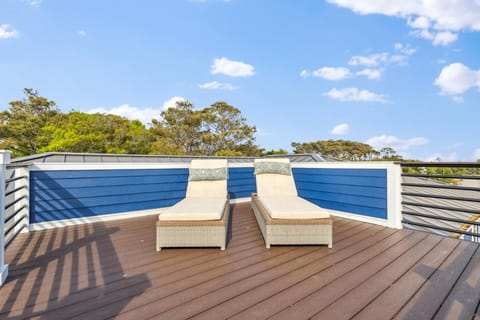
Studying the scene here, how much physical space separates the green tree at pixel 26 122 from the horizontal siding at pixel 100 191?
1610 cm

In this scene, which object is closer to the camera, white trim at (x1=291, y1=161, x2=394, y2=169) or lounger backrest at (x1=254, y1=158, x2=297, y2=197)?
white trim at (x1=291, y1=161, x2=394, y2=169)

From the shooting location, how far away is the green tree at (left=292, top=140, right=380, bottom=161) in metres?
23.8

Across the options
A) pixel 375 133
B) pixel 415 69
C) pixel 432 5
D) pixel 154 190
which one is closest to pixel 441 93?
pixel 415 69

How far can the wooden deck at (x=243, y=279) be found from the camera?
1646 millimetres

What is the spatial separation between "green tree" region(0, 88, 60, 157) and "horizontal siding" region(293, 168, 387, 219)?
18.3 meters

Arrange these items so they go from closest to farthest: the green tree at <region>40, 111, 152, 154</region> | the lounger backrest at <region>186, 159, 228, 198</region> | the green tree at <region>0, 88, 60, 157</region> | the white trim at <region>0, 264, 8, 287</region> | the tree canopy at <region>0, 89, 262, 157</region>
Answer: the white trim at <region>0, 264, 8, 287</region> < the lounger backrest at <region>186, 159, 228, 198</region> < the green tree at <region>40, 111, 152, 154</region> < the green tree at <region>0, 88, 60, 157</region> < the tree canopy at <region>0, 89, 262, 157</region>

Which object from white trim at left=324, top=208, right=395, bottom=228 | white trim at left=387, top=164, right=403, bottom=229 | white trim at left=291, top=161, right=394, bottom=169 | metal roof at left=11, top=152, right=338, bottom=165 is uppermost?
metal roof at left=11, top=152, right=338, bottom=165

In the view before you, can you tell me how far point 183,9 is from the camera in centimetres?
984

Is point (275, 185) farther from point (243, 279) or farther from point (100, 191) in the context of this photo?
point (100, 191)

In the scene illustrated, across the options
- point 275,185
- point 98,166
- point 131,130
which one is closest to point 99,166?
point 98,166

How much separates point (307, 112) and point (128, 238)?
14822 millimetres

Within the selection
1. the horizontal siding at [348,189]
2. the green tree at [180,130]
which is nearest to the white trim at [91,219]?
the horizontal siding at [348,189]

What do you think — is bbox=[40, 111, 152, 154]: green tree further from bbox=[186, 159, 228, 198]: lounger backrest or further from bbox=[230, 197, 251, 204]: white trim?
bbox=[186, 159, 228, 198]: lounger backrest

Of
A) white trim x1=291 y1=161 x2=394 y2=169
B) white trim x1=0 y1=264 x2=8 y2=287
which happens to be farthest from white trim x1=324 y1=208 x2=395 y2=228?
white trim x1=0 y1=264 x2=8 y2=287
